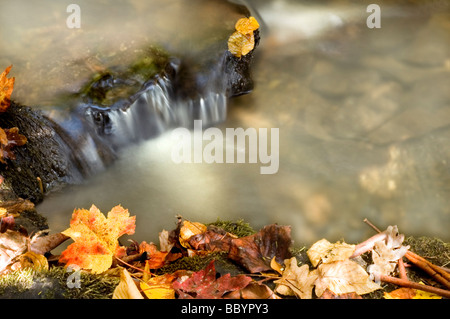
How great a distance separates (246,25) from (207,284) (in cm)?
346

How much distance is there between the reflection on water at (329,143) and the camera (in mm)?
3555

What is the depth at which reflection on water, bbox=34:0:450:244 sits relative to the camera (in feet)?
11.7

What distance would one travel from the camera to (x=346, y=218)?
11.5 feet

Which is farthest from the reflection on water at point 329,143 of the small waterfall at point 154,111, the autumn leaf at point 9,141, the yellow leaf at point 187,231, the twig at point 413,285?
the twig at point 413,285

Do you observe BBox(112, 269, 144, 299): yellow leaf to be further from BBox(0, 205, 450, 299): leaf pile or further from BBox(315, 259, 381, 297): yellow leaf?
BBox(315, 259, 381, 297): yellow leaf

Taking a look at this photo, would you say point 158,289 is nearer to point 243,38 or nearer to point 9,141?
point 9,141

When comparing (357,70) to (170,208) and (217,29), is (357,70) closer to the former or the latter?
(217,29)

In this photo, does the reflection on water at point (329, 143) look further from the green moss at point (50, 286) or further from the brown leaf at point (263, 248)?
A: the green moss at point (50, 286)

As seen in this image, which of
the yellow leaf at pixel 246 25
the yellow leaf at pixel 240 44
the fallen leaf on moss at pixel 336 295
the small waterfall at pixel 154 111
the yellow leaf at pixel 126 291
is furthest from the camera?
the yellow leaf at pixel 246 25

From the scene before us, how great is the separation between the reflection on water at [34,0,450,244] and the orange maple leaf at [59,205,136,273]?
823 mm

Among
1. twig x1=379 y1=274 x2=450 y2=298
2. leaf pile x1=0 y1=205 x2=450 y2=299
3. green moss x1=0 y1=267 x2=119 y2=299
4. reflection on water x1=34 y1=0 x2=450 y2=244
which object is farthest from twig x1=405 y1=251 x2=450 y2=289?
green moss x1=0 y1=267 x2=119 y2=299

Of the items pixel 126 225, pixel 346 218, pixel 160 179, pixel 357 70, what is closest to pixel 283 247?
pixel 126 225

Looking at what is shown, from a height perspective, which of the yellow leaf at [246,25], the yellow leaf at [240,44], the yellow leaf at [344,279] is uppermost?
the yellow leaf at [246,25]

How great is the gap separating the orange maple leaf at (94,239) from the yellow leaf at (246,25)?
9.23ft
